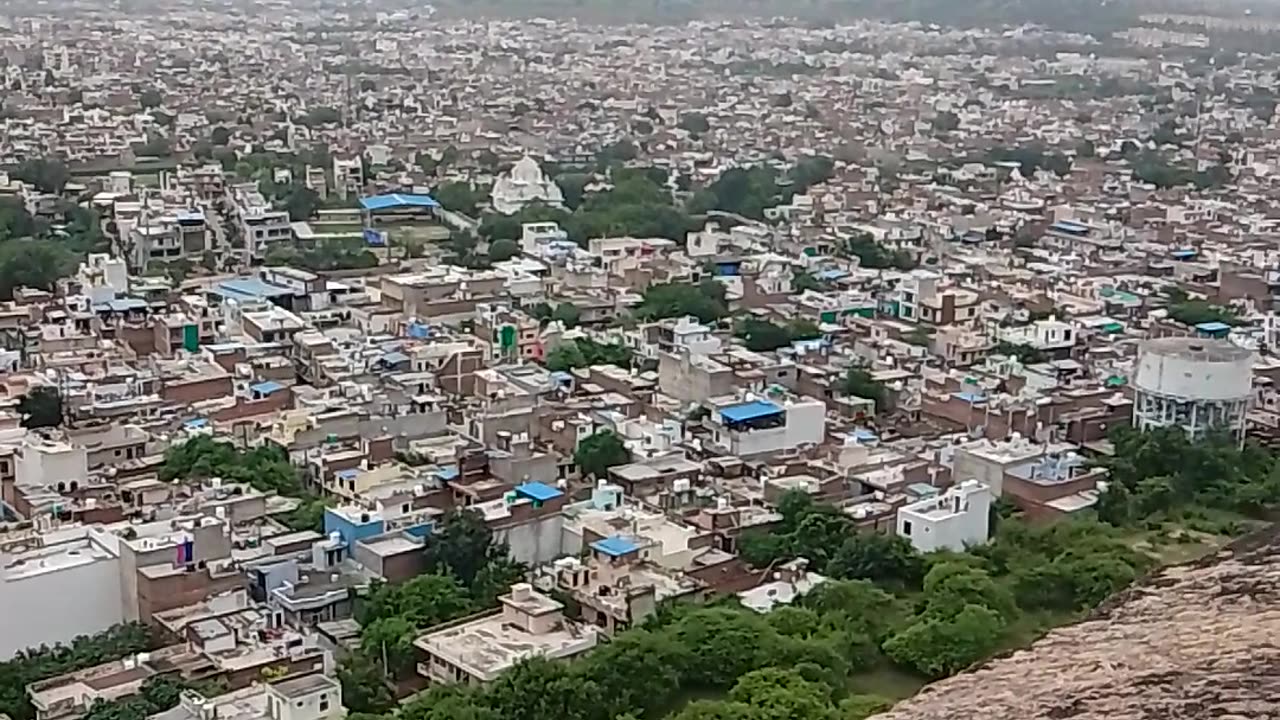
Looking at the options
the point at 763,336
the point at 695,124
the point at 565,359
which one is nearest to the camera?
the point at 565,359

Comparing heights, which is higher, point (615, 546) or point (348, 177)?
point (615, 546)

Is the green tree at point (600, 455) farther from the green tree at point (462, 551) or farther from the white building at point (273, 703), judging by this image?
the white building at point (273, 703)

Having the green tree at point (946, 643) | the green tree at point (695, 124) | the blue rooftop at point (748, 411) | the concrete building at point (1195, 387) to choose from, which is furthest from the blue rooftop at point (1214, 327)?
the green tree at point (695, 124)

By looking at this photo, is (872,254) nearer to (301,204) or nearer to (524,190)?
(524,190)

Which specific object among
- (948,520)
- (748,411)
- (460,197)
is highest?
(748,411)

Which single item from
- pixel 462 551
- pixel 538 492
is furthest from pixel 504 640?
pixel 538 492

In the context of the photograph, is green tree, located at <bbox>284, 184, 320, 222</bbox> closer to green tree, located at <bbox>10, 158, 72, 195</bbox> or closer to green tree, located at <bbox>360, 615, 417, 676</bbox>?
green tree, located at <bbox>10, 158, 72, 195</bbox>

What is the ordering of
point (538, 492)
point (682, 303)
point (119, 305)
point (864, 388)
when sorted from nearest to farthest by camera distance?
1. point (538, 492)
2. point (864, 388)
3. point (119, 305)
4. point (682, 303)
